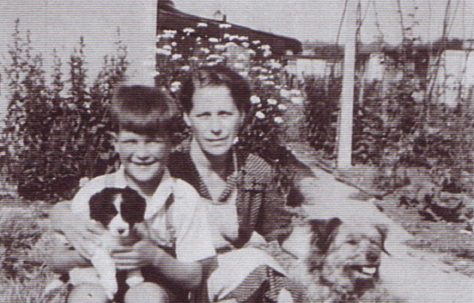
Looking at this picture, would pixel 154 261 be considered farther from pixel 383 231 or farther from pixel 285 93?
pixel 383 231

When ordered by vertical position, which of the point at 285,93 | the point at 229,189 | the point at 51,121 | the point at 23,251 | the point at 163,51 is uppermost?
the point at 163,51

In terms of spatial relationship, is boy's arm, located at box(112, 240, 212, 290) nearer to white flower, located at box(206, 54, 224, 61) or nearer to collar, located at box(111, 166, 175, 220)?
collar, located at box(111, 166, 175, 220)

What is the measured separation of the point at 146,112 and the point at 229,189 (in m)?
0.34

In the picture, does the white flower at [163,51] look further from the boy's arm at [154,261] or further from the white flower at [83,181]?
the boy's arm at [154,261]

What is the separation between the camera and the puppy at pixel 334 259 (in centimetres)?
204

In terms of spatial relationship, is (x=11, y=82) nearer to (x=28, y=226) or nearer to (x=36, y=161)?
(x=36, y=161)

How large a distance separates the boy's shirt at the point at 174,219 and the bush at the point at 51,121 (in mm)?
165

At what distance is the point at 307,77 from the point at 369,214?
500 millimetres

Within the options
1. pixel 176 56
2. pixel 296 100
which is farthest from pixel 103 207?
pixel 296 100

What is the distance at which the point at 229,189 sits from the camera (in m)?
1.89

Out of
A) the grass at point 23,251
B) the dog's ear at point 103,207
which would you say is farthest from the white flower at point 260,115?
the grass at point 23,251

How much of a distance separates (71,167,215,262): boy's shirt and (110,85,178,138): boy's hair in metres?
0.13

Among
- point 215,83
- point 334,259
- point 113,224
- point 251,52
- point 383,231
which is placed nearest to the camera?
point 113,224

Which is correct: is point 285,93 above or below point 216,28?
below
